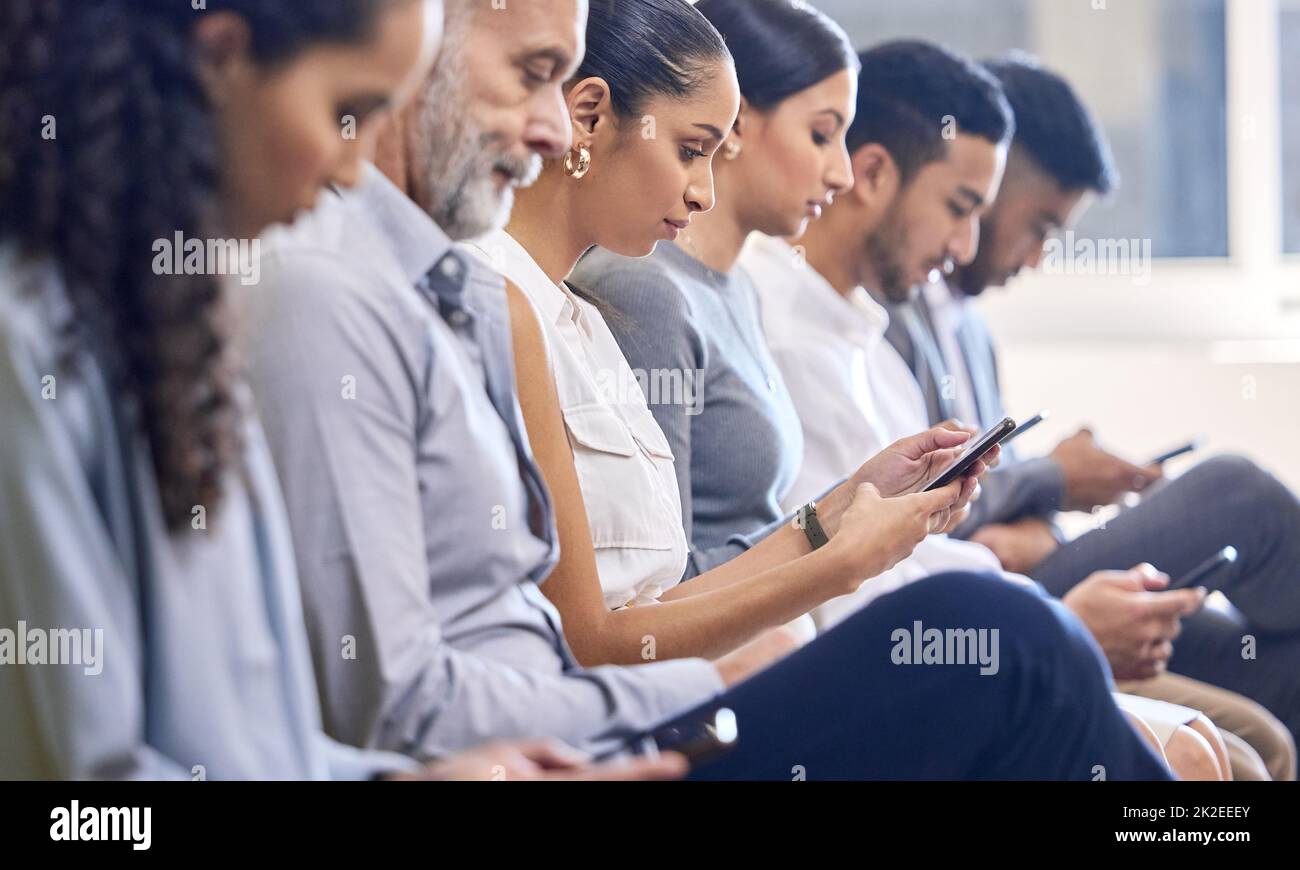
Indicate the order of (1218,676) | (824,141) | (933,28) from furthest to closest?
(933,28), (1218,676), (824,141)

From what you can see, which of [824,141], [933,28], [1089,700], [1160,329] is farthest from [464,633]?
[1160,329]

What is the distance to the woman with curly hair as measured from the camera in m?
0.74

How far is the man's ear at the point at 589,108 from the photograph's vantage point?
110 cm

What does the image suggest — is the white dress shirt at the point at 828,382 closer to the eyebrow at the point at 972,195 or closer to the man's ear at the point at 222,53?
the eyebrow at the point at 972,195

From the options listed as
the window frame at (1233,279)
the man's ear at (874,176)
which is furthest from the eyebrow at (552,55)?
the window frame at (1233,279)

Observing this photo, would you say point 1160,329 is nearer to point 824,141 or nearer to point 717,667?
point 824,141

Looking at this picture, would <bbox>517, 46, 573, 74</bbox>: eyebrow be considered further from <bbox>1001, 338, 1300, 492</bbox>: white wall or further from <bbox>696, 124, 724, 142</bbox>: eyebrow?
<bbox>1001, 338, 1300, 492</bbox>: white wall

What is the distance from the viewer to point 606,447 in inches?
42.2

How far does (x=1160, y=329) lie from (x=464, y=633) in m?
2.01

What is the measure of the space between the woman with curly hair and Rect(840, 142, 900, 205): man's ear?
873mm

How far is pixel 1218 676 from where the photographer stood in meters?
1.81

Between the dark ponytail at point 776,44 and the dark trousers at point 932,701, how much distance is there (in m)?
0.52
